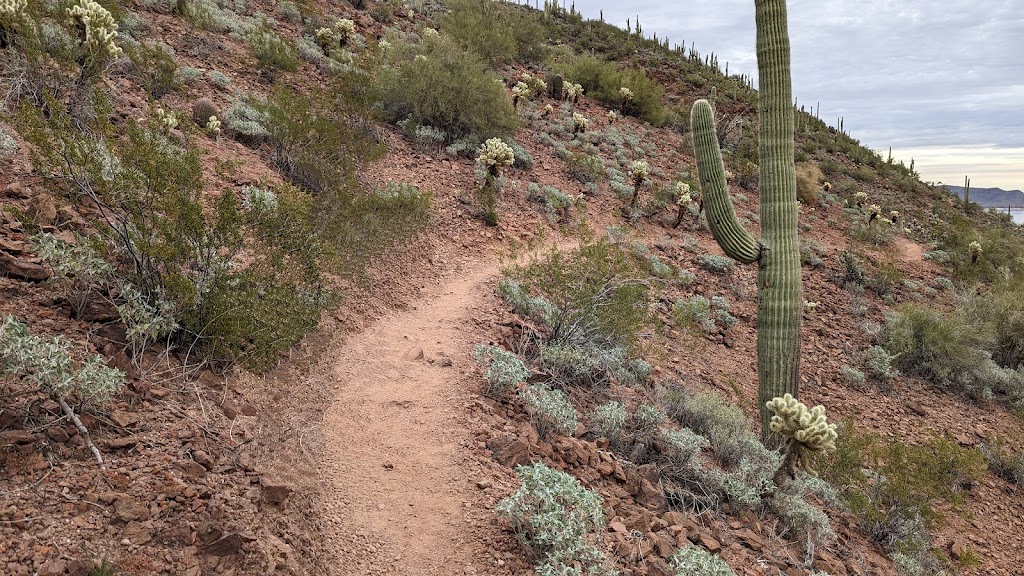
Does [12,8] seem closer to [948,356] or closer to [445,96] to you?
[445,96]

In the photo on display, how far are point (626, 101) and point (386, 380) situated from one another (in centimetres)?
1676

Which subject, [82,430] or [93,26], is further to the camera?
[93,26]

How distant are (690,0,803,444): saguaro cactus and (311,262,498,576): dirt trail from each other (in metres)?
3.41

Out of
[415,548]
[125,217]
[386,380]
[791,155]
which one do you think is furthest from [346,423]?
[791,155]

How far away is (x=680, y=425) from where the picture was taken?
18.6 ft

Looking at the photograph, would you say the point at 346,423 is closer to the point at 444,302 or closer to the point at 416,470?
the point at 416,470

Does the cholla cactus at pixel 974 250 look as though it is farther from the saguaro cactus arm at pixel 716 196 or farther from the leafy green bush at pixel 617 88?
the saguaro cactus arm at pixel 716 196

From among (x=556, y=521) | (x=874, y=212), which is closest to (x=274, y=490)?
(x=556, y=521)

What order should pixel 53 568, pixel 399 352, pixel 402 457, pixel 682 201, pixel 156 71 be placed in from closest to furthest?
pixel 53 568
pixel 402 457
pixel 399 352
pixel 156 71
pixel 682 201

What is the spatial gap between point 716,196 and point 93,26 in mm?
7940

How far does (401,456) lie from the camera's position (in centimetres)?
399

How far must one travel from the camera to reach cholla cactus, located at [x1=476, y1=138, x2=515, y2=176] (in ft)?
32.3

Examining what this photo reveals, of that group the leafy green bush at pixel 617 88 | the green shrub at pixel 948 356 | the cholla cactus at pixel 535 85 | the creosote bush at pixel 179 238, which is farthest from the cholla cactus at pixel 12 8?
the leafy green bush at pixel 617 88

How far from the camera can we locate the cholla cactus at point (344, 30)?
12.7m
